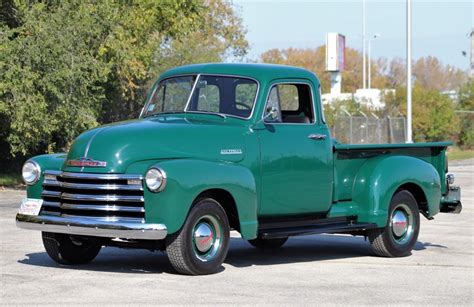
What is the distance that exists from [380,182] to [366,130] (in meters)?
37.9

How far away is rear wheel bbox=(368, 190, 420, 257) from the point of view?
12062 mm

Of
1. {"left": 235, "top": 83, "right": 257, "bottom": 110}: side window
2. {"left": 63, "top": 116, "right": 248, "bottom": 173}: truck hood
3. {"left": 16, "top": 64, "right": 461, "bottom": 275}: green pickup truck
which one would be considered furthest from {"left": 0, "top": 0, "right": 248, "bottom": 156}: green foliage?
{"left": 63, "top": 116, "right": 248, "bottom": 173}: truck hood

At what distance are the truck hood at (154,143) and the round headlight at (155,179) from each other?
30 cm

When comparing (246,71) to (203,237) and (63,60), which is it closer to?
(203,237)

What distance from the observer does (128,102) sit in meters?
36.4

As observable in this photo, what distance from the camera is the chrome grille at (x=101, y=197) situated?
961cm

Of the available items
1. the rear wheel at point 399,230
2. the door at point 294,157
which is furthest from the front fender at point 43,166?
the rear wheel at point 399,230

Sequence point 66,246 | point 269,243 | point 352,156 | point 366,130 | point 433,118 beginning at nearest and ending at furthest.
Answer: point 66,246 → point 352,156 → point 269,243 → point 366,130 → point 433,118

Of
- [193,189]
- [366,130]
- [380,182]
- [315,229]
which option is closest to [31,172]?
[193,189]

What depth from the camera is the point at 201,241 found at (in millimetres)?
10000

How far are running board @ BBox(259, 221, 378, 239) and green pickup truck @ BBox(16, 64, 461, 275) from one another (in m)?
0.02

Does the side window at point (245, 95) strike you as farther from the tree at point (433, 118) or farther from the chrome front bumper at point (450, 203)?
the tree at point (433, 118)

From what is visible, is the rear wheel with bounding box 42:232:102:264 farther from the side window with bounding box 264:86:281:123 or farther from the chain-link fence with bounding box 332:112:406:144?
the chain-link fence with bounding box 332:112:406:144

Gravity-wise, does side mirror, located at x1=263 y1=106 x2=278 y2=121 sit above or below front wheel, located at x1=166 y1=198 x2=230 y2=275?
above
